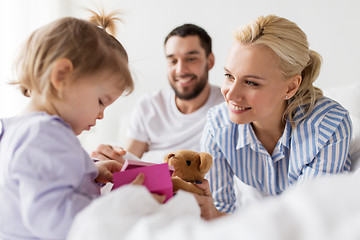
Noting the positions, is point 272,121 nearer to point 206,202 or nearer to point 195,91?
point 206,202

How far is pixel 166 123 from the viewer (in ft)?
7.47

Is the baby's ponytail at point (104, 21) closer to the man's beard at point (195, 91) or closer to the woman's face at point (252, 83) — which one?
the woman's face at point (252, 83)

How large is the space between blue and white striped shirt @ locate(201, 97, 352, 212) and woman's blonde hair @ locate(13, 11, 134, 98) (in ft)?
2.30

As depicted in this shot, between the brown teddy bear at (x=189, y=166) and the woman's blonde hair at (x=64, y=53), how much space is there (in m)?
0.34

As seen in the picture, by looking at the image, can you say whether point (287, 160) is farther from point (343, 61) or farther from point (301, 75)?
point (343, 61)

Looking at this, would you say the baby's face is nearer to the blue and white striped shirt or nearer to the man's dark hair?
the blue and white striped shirt

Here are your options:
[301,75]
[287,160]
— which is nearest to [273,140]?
[287,160]

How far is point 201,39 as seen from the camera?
2.29 metres

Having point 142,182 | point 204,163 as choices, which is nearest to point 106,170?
point 142,182

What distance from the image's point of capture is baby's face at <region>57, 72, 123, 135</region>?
0.90 meters

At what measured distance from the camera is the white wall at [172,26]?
7.30ft

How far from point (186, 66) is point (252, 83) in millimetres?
981

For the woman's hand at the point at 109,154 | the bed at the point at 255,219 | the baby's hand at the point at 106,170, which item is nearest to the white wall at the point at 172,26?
the woman's hand at the point at 109,154

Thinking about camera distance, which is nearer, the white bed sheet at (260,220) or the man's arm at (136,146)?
the white bed sheet at (260,220)
